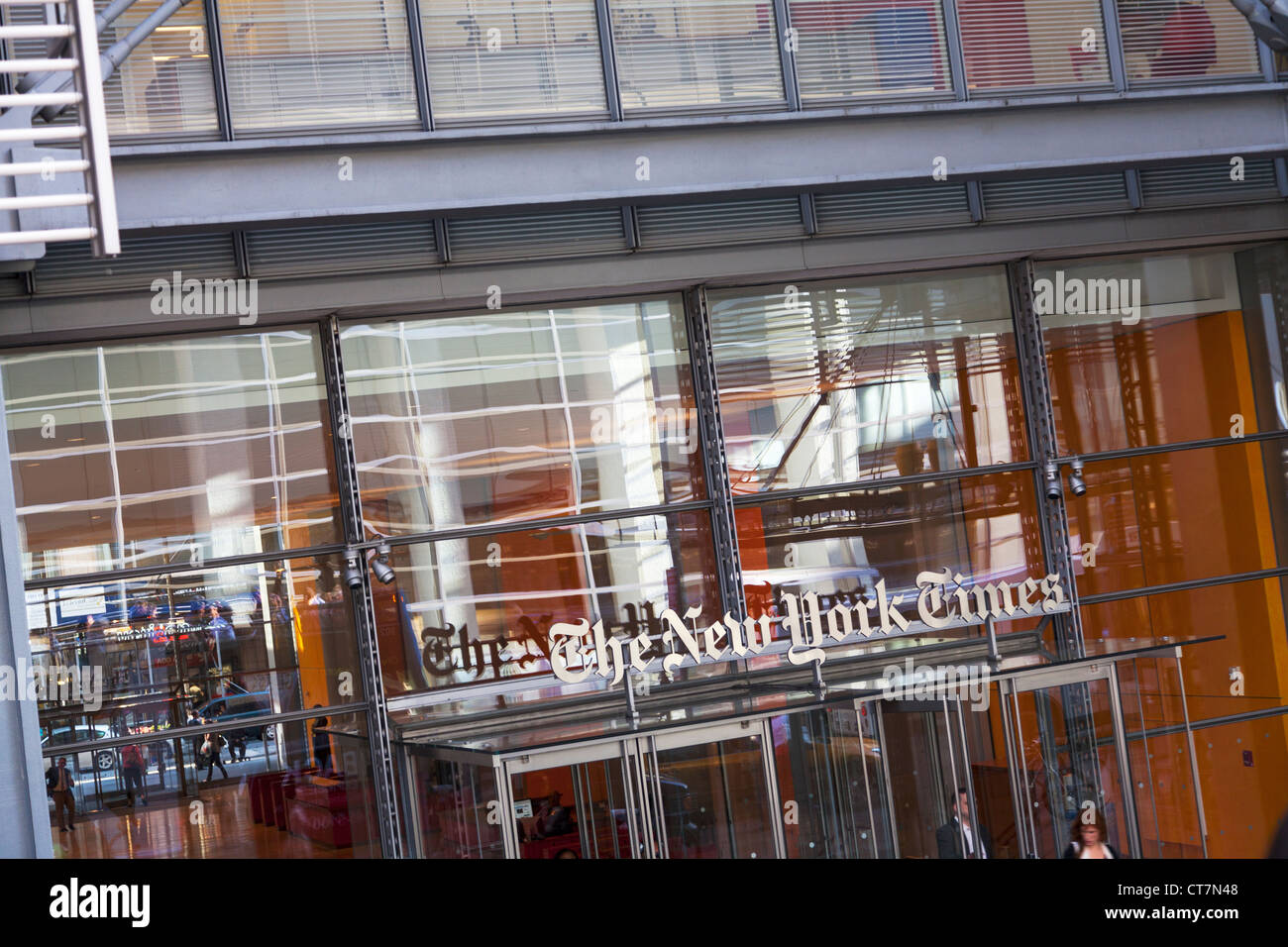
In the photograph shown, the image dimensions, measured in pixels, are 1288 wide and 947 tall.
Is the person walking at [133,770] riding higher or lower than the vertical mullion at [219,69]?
lower

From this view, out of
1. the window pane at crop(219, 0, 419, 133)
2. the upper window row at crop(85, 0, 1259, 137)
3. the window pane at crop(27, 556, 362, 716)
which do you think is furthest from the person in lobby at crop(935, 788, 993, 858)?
the window pane at crop(219, 0, 419, 133)

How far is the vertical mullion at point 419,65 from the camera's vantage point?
423 inches

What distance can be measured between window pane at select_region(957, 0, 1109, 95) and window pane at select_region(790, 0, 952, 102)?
1.31ft

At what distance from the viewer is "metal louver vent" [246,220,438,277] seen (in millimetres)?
11219

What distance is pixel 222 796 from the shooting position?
11117 millimetres

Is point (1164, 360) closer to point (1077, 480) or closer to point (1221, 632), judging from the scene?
point (1077, 480)

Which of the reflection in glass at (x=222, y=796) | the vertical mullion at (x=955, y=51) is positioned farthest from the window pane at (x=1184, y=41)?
the reflection in glass at (x=222, y=796)

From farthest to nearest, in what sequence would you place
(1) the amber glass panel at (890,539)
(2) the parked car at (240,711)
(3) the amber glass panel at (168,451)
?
1. (1) the amber glass panel at (890,539)
2. (2) the parked car at (240,711)
3. (3) the amber glass panel at (168,451)

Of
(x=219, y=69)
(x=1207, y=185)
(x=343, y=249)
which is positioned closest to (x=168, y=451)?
(x=343, y=249)

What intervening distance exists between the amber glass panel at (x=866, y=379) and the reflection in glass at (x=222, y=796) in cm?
478

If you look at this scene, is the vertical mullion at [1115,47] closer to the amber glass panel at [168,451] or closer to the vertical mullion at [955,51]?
the vertical mullion at [955,51]

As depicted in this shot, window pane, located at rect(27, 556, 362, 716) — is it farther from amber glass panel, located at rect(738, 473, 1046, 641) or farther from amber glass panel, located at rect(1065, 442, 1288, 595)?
amber glass panel, located at rect(1065, 442, 1288, 595)
